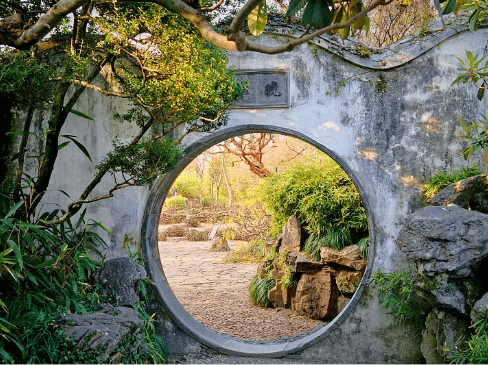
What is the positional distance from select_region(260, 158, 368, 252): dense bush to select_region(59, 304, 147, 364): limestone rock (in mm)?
3896

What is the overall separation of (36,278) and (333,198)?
416 cm

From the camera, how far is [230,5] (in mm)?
4703

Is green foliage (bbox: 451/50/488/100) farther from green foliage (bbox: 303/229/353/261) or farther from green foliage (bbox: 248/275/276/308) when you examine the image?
green foliage (bbox: 248/275/276/308)

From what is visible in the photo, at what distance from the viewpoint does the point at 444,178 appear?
14.8 ft

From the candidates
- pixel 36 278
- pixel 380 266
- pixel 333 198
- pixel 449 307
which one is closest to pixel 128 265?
pixel 36 278

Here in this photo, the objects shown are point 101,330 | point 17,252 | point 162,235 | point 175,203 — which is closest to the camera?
point 101,330

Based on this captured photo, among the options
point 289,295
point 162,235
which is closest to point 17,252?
point 289,295

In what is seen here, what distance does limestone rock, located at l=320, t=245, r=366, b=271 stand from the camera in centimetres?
645

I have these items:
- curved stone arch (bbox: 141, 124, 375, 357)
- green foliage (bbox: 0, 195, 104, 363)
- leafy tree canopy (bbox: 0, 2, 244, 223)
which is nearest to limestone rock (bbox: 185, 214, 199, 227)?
curved stone arch (bbox: 141, 124, 375, 357)

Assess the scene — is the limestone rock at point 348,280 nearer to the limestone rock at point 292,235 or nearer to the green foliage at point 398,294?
the limestone rock at point 292,235

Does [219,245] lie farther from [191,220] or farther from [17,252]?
[17,252]

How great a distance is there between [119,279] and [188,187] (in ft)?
47.1

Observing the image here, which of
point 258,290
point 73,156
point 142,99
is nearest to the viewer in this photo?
point 142,99

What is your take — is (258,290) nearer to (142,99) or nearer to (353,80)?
(353,80)
